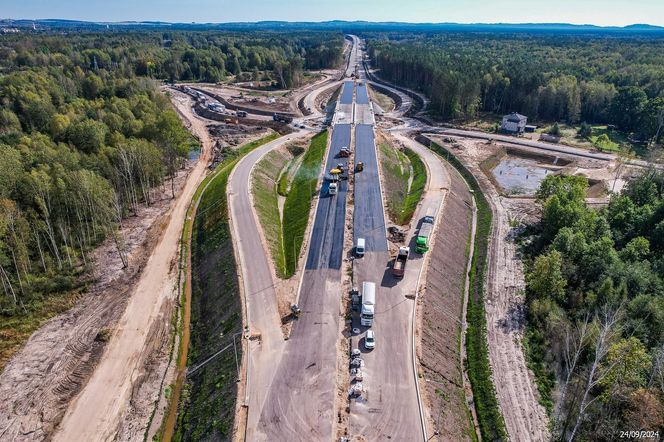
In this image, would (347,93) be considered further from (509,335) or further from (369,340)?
(369,340)

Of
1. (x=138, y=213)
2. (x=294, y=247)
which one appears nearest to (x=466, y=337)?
(x=294, y=247)

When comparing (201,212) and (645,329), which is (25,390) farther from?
(645,329)

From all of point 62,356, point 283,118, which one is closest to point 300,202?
point 62,356

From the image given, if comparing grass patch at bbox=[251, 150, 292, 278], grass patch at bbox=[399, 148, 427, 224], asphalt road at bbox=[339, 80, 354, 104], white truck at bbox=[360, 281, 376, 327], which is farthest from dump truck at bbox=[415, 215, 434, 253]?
asphalt road at bbox=[339, 80, 354, 104]

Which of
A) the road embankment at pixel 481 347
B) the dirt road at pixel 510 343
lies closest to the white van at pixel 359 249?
the road embankment at pixel 481 347

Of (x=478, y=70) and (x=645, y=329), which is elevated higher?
(x=478, y=70)

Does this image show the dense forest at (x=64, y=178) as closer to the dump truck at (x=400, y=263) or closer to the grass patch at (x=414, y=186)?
the dump truck at (x=400, y=263)

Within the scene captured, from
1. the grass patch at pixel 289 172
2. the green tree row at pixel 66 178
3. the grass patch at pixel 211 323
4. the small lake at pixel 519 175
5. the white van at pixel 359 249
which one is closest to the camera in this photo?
the grass patch at pixel 211 323
